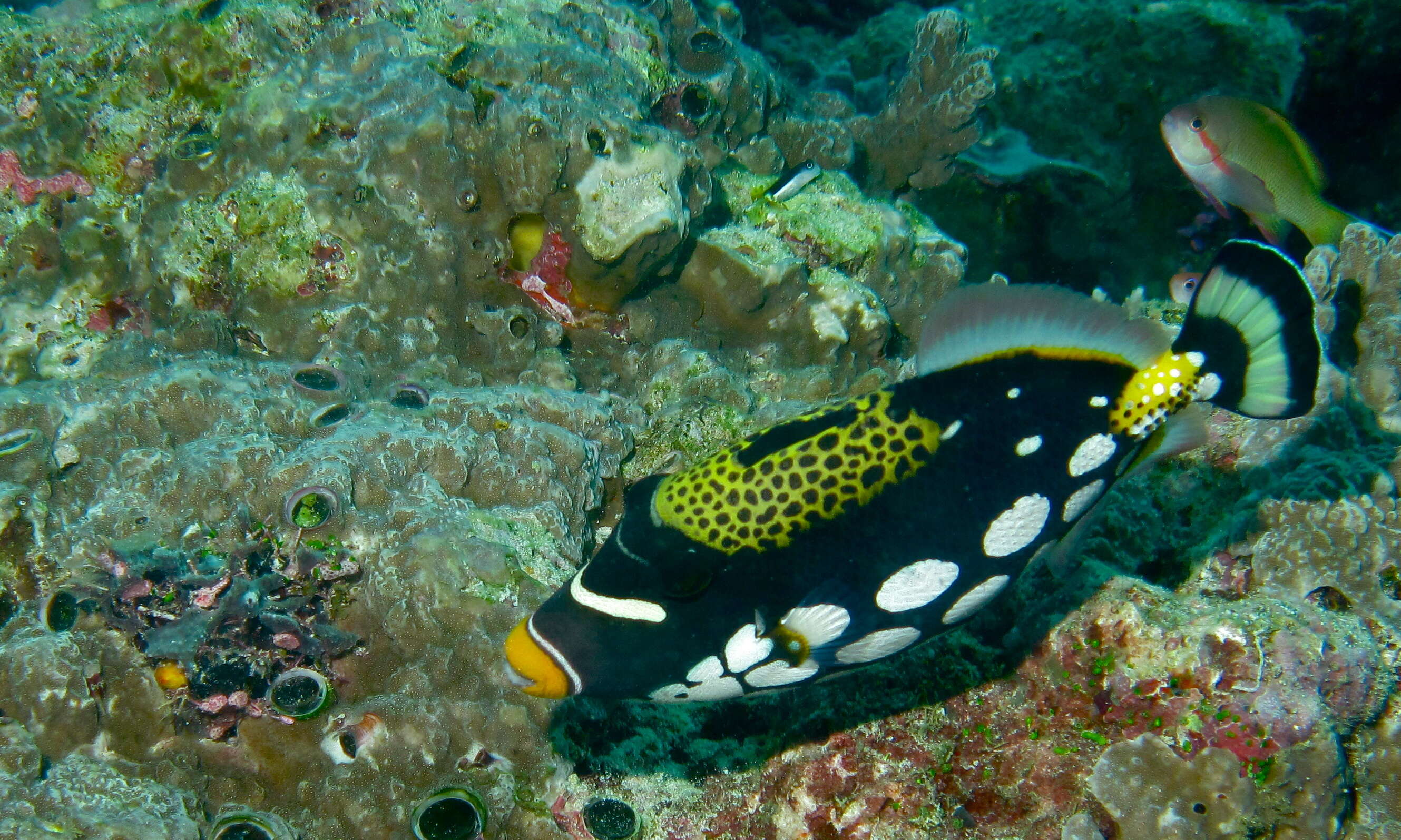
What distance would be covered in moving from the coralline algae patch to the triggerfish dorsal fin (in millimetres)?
1284

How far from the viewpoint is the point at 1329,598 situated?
3287mm

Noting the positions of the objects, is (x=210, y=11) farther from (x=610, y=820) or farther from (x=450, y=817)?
(x=610, y=820)

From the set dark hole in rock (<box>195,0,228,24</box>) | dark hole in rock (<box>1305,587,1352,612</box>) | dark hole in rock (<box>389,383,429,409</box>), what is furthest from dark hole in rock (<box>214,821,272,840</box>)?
dark hole in rock (<box>195,0,228,24</box>)

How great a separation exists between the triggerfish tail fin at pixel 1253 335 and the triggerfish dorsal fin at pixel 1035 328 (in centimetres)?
14

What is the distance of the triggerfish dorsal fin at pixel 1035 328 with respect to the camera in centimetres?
204

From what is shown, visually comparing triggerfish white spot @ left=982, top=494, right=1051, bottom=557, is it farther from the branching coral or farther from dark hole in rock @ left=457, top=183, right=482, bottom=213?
the branching coral

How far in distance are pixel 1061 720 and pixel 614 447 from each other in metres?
2.71

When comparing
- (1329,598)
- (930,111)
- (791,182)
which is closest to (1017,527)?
(1329,598)

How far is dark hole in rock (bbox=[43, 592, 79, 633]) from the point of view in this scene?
9.91 feet

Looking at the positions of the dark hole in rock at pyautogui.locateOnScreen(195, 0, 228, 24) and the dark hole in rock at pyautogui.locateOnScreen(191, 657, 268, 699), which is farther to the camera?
the dark hole in rock at pyautogui.locateOnScreen(195, 0, 228, 24)

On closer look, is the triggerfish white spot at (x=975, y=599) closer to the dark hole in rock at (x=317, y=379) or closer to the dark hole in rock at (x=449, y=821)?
the dark hole in rock at (x=449, y=821)

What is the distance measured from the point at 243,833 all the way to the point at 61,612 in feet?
4.22

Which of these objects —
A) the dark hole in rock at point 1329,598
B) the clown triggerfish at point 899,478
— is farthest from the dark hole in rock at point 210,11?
the dark hole in rock at point 1329,598

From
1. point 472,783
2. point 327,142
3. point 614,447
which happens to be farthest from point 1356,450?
point 327,142
